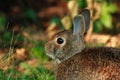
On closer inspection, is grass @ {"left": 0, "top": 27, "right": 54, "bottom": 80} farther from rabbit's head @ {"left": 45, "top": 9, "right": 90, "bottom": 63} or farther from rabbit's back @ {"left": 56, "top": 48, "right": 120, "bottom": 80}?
rabbit's back @ {"left": 56, "top": 48, "right": 120, "bottom": 80}

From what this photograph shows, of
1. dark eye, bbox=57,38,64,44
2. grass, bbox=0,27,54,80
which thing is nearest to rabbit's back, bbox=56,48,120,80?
dark eye, bbox=57,38,64,44

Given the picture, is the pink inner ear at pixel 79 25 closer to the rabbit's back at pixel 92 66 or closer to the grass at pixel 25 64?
the rabbit's back at pixel 92 66

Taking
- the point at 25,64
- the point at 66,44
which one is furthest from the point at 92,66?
the point at 25,64

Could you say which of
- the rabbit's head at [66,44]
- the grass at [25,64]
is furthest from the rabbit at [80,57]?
the grass at [25,64]

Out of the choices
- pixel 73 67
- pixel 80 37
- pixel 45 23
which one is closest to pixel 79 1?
pixel 80 37

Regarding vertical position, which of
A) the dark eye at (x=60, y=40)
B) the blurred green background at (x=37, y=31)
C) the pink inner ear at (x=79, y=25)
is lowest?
the blurred green background at (x=37, y=31)

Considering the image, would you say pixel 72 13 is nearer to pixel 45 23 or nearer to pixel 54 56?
pixel 54 56

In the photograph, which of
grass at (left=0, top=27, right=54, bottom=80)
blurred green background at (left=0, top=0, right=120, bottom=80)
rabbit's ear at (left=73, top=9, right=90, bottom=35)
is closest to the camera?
grass at (left=0, top=27, right=54, bottom=80)

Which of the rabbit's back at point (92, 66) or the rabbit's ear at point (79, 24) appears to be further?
the rabbit's ear at point (79, 24)
